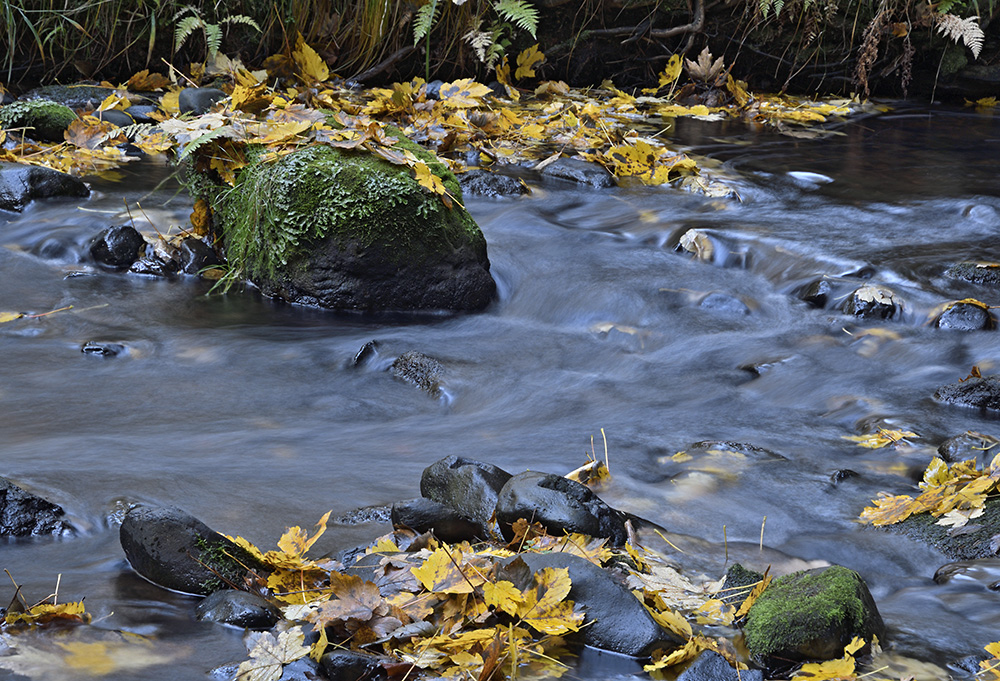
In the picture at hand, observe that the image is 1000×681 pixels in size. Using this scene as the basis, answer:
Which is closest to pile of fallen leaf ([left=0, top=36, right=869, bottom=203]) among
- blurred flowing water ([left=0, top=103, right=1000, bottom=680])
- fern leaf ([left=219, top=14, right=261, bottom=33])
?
fern leaf ([left=219, top=14, right=261, bottom=33])

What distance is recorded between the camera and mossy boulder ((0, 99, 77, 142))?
6453mm

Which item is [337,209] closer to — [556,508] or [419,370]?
[419,370]

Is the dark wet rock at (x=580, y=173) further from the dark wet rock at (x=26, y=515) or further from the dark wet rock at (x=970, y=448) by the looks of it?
the dark wet rock at (x=26, y=515)

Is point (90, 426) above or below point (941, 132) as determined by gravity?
below

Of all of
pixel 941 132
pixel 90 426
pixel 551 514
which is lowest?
pixel 90 426

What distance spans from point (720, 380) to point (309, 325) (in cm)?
192

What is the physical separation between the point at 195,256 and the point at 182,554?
3.14 metres

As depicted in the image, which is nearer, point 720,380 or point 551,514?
point 551,514

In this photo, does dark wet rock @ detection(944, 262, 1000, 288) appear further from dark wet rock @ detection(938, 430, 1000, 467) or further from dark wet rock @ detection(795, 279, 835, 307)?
dark wet rock @ detection(938, 430, 1000, 467)

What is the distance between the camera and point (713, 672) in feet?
5.90

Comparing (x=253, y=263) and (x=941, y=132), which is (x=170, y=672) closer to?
(x=253, y=263)

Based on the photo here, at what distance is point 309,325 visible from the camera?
435 cm

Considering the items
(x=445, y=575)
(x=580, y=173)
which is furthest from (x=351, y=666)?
(x=580, y=173)

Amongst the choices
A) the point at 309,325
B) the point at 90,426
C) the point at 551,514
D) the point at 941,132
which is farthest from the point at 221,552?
the point at 941,132
